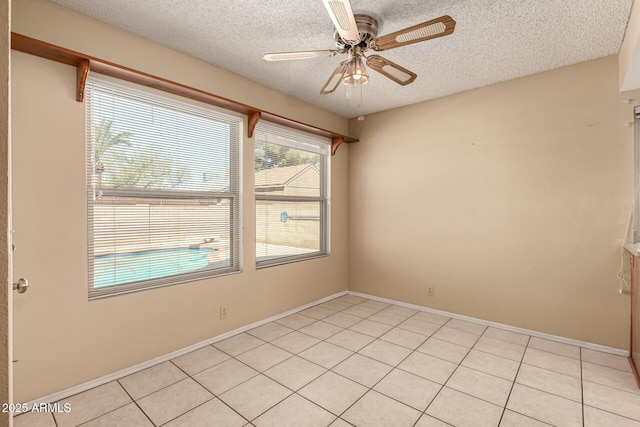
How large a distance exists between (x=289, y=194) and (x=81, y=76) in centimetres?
220

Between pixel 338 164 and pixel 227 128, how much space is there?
1753 mm

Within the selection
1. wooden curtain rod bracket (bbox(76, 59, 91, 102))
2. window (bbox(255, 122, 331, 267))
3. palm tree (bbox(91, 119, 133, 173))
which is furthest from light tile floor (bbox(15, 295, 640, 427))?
wooden curtain rod bracket (bbox(76, 59, 91, 102))

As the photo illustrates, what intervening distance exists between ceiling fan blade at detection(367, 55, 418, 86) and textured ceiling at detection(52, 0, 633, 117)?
30 cm

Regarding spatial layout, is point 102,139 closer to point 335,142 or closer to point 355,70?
point 355,70

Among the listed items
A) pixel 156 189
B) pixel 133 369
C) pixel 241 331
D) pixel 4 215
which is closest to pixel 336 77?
pixel 156 189

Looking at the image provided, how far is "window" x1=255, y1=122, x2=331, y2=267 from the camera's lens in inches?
134

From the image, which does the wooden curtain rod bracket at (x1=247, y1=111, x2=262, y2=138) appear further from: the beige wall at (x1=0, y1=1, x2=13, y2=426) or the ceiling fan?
the beige wall at (x1=0, y1=1, x2=13, y2=426)

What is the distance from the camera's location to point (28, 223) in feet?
6.36

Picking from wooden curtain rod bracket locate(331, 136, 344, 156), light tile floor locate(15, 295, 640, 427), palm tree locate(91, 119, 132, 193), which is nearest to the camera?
light tile floor locate(15, 295, 640, 427)

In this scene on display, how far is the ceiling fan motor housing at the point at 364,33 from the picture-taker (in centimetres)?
211

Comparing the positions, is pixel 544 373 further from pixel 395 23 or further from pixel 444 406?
pixel 395 23

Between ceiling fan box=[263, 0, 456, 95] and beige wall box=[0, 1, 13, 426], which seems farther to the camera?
ceiling fan box=[263, 0, 456, 95]

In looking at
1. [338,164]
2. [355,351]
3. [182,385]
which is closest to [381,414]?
[355,351]

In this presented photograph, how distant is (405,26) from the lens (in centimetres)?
224
